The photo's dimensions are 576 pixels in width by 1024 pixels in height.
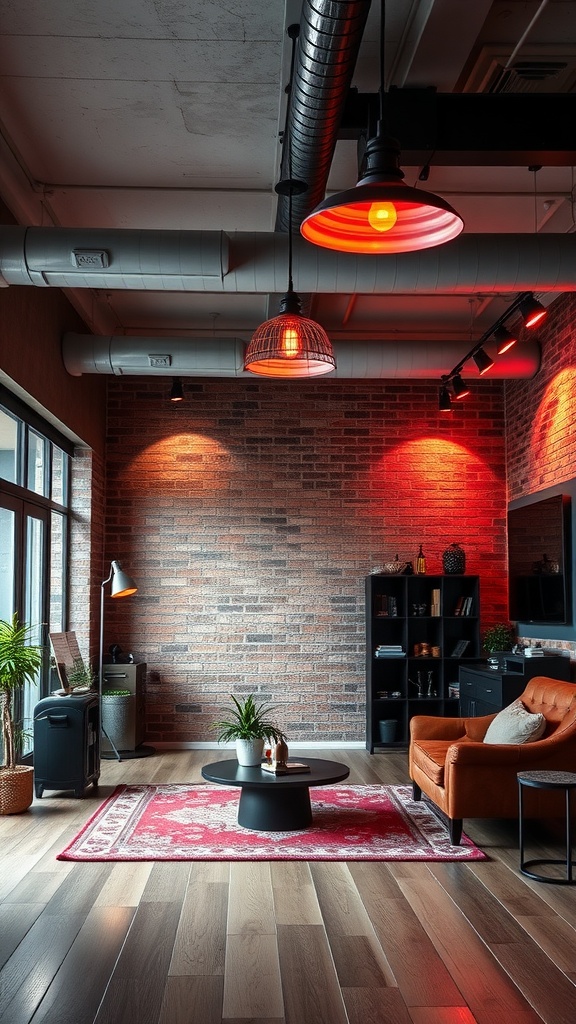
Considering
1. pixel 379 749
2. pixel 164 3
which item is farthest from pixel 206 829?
pixel 164 3

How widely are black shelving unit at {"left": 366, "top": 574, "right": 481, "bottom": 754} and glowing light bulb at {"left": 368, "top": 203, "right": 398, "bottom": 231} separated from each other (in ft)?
21.9

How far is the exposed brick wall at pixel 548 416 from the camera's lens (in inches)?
295

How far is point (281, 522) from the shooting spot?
965 cm

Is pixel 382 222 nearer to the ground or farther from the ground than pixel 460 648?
farther from the ground

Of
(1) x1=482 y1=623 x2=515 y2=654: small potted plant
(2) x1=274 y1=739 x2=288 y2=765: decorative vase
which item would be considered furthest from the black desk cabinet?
(2) x1=274 y1=739 x2=288 y2=765: decorative vase

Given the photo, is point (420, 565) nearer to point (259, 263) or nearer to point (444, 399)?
point (444, 399)

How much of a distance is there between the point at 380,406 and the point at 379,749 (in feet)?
11.3

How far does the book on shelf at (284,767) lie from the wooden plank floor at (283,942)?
737mm

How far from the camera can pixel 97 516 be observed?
9234mm

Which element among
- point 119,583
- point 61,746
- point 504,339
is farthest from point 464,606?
point 61,746

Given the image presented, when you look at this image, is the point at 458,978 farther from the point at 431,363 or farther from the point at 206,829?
the point at 431,363

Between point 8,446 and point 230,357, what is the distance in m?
2.08

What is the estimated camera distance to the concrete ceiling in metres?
4.29

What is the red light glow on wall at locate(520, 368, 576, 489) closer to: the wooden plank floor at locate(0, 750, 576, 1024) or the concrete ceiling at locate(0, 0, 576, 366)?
the concrete ceiling at locate(0, 0, 576, 366)
